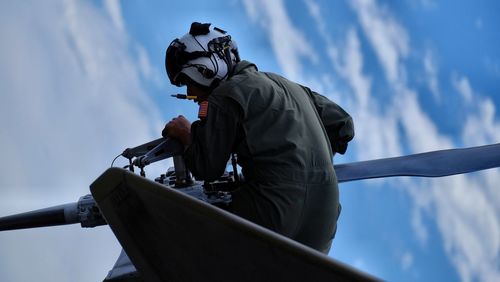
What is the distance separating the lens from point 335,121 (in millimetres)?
4785

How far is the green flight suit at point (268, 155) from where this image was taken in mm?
3881

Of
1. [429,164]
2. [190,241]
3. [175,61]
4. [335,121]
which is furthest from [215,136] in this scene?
[190,241]

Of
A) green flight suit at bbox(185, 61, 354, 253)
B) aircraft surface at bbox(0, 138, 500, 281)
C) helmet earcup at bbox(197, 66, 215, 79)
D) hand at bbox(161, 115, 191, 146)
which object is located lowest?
aircraft surface at bbox(0, 138, 500, 281)

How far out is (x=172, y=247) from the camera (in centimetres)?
218

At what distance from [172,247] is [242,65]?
2300mm

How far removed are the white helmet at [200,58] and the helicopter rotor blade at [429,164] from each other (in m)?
1.16

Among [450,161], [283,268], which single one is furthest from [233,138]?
[283,268]

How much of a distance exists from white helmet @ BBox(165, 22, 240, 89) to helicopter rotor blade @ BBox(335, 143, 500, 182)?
3.82 ft

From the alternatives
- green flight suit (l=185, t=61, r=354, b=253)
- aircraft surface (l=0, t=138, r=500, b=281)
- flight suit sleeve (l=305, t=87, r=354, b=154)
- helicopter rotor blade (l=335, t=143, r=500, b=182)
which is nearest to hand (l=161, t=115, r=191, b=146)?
green flight suit (l=185, t=61, r=354, b=253)

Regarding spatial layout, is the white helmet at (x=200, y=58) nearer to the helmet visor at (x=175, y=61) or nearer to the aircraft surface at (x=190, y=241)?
the helmet visor at (x=175, y=61)

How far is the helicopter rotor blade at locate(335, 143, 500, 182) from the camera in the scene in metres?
4.51

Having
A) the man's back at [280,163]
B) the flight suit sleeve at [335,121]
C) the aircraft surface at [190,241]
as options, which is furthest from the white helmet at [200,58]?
the aircraft surface at [190,241]

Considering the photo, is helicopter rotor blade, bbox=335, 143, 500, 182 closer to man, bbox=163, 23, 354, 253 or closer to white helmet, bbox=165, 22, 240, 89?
man, bbox=163, 23, 354, 253

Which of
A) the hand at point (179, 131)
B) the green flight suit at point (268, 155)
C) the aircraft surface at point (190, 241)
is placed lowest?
the aircraft surface at point (190, 241)
